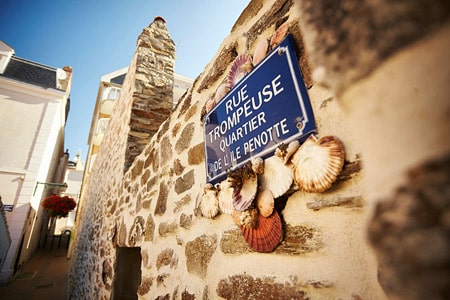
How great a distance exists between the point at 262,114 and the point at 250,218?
37 centimetres

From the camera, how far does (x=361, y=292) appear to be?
0.50m

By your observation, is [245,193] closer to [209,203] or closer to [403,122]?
[209,203]

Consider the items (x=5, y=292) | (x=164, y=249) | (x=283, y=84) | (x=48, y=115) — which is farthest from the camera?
(x=48, y=115)

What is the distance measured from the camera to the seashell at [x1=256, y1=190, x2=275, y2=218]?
2.37 feet

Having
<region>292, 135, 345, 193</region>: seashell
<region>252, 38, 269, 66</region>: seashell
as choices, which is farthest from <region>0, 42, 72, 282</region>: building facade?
<region>292, 135, 345, 193</region>: seashell

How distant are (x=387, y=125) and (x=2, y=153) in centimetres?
1122

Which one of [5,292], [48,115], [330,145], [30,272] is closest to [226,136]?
[330,145]

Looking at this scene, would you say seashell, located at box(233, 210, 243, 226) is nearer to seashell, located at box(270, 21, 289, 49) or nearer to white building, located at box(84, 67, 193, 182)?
seashell, located at box(270, 21, 289, 49)

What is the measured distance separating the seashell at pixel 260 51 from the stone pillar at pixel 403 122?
0.69 meters

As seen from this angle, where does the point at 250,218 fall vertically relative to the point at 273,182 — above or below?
below

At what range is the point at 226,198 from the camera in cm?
95

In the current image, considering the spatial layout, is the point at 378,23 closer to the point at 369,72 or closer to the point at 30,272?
the point at 369,72

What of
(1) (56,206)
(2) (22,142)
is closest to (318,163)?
(1) (56,206)

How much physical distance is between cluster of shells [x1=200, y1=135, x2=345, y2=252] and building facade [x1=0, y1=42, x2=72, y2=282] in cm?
884
